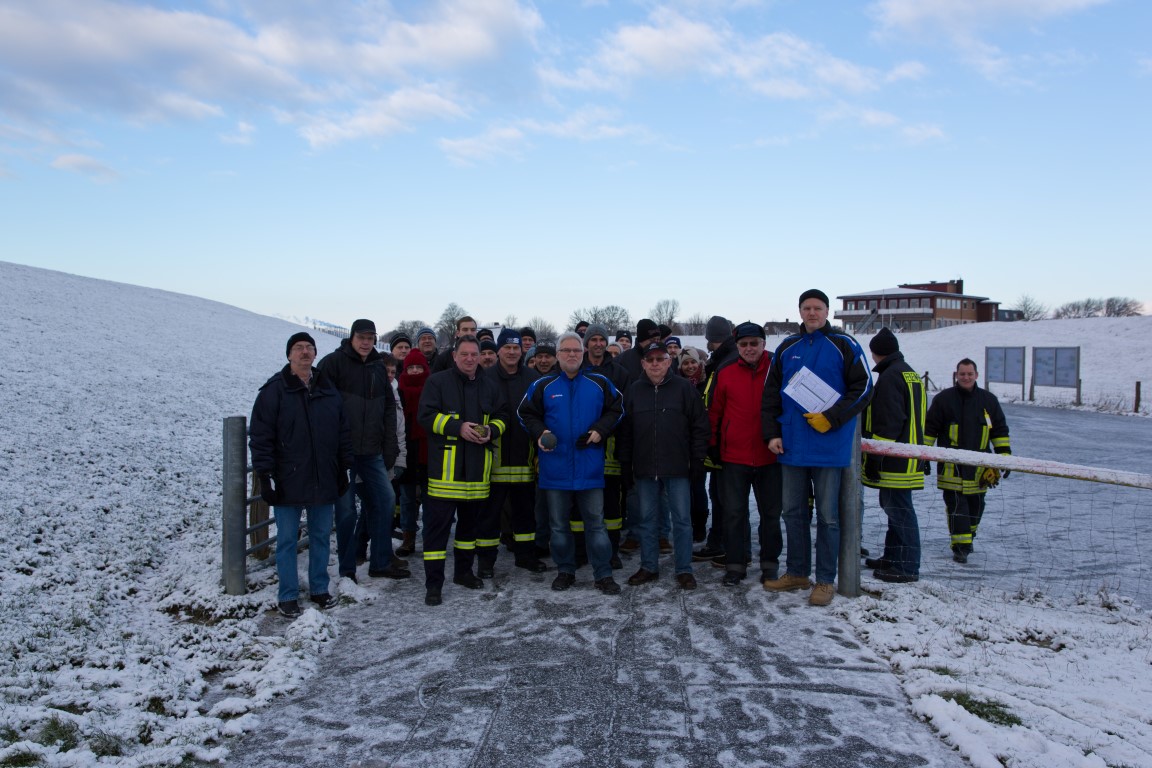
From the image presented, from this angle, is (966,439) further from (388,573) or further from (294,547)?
(294,547)

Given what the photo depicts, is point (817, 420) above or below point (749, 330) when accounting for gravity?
below

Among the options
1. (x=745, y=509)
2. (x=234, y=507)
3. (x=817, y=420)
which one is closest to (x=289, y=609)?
(x=234, y=507)

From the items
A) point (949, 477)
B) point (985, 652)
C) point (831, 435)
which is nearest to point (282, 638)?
point (831, 435)

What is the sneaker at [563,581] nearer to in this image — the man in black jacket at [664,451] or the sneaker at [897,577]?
the man in black jacket at [664,451]

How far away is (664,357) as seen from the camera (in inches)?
228

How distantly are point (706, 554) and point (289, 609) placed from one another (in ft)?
11.4

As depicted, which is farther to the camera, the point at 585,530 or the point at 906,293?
the point at 906,293

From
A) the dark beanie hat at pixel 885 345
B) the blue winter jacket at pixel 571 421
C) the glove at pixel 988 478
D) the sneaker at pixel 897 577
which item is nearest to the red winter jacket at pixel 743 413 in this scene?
the blue winter jacket at pixel 571 421

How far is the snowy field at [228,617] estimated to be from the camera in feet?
11.5

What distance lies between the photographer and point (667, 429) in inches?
229

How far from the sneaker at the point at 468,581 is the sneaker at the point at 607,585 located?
92cm

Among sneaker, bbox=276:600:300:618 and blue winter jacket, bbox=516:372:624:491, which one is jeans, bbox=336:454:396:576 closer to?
sneaker, bbox=276:600:300:618

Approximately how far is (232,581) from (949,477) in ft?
20.4

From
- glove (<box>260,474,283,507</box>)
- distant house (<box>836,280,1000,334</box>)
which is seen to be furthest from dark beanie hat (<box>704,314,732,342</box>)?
distant house (<box>836,280,1000,334</box>)
